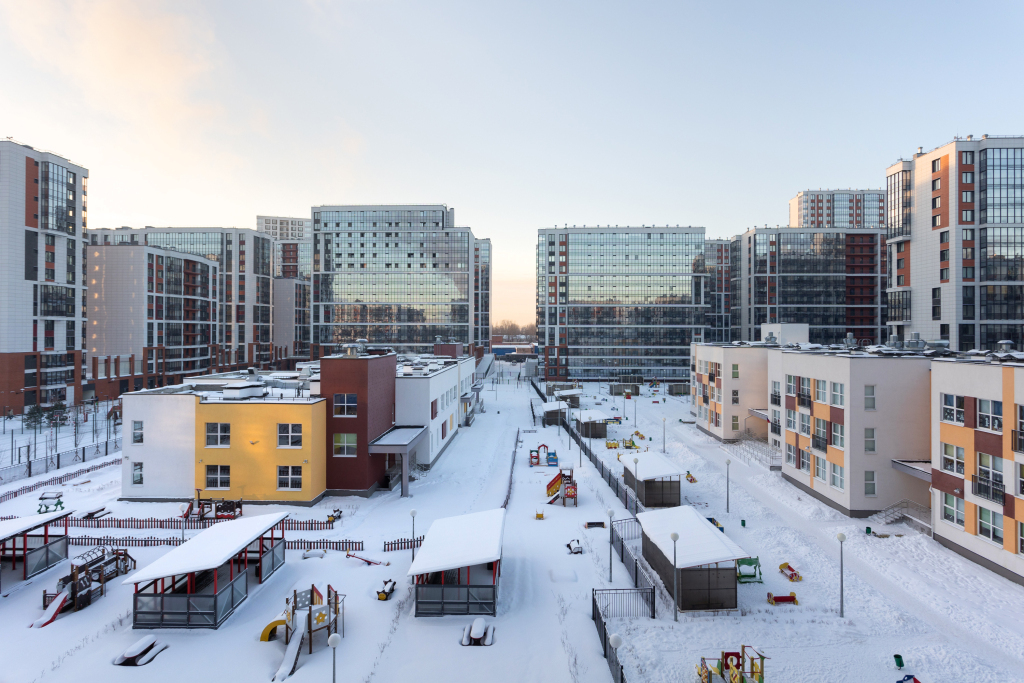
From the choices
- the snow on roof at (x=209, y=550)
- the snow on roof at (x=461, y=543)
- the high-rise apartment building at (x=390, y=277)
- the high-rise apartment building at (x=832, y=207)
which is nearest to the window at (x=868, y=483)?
the snow on roof at (x=461, y=543)

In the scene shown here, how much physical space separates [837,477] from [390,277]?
350ft

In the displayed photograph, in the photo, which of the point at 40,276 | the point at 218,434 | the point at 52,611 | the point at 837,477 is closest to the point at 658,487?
the point at 837,477

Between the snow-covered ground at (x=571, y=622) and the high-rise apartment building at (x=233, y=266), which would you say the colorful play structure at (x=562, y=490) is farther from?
the high-rise apartment building at (x=233, y=266)

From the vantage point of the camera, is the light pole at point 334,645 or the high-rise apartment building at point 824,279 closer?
the light pole at point 334,645

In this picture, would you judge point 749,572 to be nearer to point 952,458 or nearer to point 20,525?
point 952,458

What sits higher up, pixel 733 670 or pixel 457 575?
pixel 457 575

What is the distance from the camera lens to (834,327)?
115375mm

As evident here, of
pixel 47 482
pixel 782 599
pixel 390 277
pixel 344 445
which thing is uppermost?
pixel 390 277

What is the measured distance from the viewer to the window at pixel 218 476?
30.7 m

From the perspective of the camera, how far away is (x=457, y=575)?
19.6 metres

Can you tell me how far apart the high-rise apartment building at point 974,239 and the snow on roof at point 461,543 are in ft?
229

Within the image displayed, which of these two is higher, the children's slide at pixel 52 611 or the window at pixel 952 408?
the window at pixel 952 408

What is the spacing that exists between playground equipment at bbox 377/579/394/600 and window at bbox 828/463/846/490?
86.5ft

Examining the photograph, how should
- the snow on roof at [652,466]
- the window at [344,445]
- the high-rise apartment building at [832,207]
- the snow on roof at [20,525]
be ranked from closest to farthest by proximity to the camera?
the snow on roof at [20,525]
the snow on roof at [652,466]
the window at [344,445]
the high-rise apartment building at [832,207]
